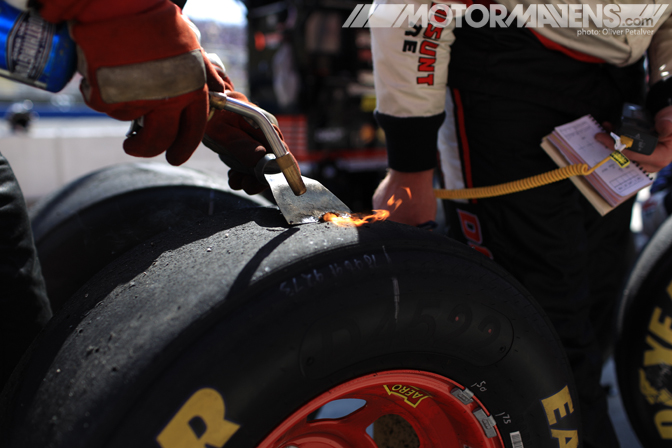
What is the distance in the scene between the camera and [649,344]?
133 centimetres

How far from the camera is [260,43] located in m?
5.08

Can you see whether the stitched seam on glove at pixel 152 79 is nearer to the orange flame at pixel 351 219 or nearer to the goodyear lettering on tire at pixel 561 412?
the orange flame at pixel 351 219

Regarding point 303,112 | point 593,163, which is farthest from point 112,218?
point 303,112

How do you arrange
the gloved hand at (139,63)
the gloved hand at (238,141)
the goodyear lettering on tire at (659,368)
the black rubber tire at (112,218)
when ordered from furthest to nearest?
the goodyear lettering on tire at (659,368) → the black rubber tire at (112,218) → the gloved hand at (238,141) → the gloved hand at (139,63)

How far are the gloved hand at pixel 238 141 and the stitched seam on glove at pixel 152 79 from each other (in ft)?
0.63

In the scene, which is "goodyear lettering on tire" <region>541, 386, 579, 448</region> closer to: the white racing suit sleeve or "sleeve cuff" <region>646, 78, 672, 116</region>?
the white racing suit sleeve

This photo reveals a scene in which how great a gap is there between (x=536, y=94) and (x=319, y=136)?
407 cm

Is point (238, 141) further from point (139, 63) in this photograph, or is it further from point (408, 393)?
point (408, 393)

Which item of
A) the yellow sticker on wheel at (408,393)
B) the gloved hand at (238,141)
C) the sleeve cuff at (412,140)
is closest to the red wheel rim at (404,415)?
the yellow sticker on wheel at (408,393)

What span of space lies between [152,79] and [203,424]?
0.48 metres

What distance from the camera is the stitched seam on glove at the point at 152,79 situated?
26.4 inches

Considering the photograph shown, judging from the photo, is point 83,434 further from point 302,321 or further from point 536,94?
point 536,94

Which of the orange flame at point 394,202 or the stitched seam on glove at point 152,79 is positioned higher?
the stitched seam on glove at point 152,79

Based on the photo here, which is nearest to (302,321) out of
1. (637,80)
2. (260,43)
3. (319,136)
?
(637,80)
